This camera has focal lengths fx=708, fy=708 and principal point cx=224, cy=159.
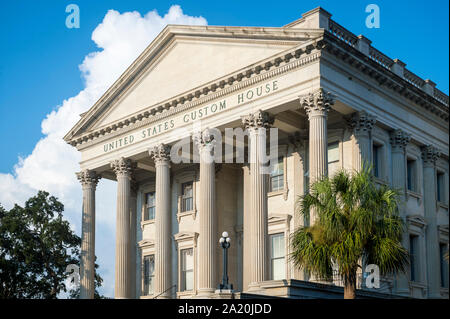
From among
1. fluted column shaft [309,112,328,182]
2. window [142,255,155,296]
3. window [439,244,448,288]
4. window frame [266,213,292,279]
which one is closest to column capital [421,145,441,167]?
window [439,244,448,288]

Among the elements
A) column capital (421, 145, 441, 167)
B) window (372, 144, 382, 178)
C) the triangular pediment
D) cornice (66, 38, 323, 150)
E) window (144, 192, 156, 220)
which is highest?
the triangular pediment

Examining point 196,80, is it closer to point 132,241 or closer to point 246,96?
point 246,96

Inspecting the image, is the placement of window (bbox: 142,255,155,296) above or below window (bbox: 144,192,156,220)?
below

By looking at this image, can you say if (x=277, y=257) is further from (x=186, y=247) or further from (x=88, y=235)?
(x=88, y=235)

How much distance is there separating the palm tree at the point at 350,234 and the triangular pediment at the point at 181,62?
919 centimetres

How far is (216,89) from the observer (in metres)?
34.5

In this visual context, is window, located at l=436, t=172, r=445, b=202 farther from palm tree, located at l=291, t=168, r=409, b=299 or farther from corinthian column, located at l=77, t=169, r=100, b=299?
corinthian column, located at l=77, t=169, r=100, b=299

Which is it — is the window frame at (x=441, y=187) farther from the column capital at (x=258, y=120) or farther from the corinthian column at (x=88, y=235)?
the corinthian column at (x=88, y=235)

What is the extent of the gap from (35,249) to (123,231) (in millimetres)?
8248

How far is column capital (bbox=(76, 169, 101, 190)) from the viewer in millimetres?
42438

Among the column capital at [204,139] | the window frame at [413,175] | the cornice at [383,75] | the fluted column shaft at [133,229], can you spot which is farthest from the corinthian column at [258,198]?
the fluted column shaft at [133,229]

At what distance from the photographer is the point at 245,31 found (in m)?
33.6

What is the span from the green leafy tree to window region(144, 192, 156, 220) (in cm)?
572
